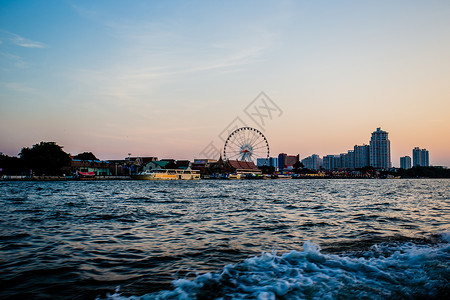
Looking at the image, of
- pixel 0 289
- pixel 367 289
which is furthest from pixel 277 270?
pixel 0 289

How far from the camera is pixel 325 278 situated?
5195mm

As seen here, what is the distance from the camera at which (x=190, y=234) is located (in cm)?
967

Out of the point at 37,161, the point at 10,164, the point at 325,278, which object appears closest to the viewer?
the point at 325,278

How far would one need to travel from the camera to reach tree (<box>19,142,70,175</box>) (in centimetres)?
8244

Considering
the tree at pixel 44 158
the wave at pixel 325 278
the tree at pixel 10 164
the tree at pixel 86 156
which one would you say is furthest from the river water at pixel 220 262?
the tree at pixel 86 156

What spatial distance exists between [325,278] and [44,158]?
90.9 meters

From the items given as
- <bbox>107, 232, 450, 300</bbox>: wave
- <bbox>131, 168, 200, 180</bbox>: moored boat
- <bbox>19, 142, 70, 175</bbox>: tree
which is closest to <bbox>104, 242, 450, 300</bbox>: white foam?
<bbox>107, 232, 450, 300</bbox>: wave

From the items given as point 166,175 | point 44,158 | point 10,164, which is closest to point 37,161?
point 44,158

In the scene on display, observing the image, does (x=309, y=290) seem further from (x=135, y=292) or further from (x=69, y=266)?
(x=69, y=266)

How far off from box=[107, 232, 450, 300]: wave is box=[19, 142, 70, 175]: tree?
295ft

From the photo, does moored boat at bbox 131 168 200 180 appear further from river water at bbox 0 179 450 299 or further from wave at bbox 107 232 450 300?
wave at bbox 107 232 450 300

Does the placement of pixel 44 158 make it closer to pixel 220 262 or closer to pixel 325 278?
pixel 220 262

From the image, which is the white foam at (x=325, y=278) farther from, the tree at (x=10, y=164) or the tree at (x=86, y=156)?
the tree at (x=86, y=156)

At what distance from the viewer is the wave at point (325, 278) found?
4547 millimetres
